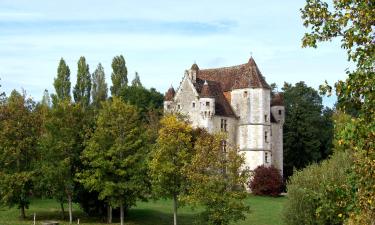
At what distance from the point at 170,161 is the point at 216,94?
36.2 metres

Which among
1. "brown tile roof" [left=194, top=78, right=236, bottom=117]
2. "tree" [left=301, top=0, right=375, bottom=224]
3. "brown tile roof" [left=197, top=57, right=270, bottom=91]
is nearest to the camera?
"tree" [left=301, top=0, right=375, bottom=224]

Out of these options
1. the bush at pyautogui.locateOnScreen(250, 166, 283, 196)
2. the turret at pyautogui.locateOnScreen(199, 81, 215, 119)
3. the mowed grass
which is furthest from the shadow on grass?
the turret at pyautogui.locateOnScreen(199, 81, 215, 119)

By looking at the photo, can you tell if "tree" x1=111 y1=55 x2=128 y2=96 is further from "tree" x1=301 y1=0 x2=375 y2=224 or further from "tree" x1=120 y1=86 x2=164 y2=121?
"tree" x1=301 y1=0 x2=375 y2=224

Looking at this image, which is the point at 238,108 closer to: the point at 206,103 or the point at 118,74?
the point at 206,103

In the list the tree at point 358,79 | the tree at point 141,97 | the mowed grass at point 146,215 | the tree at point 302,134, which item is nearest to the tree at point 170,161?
the mowed grass at point 146,215

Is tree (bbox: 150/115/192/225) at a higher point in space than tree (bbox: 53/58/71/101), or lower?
lower

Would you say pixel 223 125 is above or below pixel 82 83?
below

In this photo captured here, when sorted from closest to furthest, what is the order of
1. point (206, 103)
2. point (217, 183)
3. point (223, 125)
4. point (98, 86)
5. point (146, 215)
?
point (217, 183), point (146, 215), point (206, 103), point (223, 125), point (98, 86)

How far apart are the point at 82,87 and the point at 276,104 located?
3695cm

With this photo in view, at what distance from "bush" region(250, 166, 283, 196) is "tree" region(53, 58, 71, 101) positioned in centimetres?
4109

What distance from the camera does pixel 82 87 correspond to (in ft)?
330

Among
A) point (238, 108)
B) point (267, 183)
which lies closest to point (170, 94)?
point (238, 108)

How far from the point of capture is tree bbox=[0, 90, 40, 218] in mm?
43844

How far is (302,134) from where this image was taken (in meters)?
83.8
